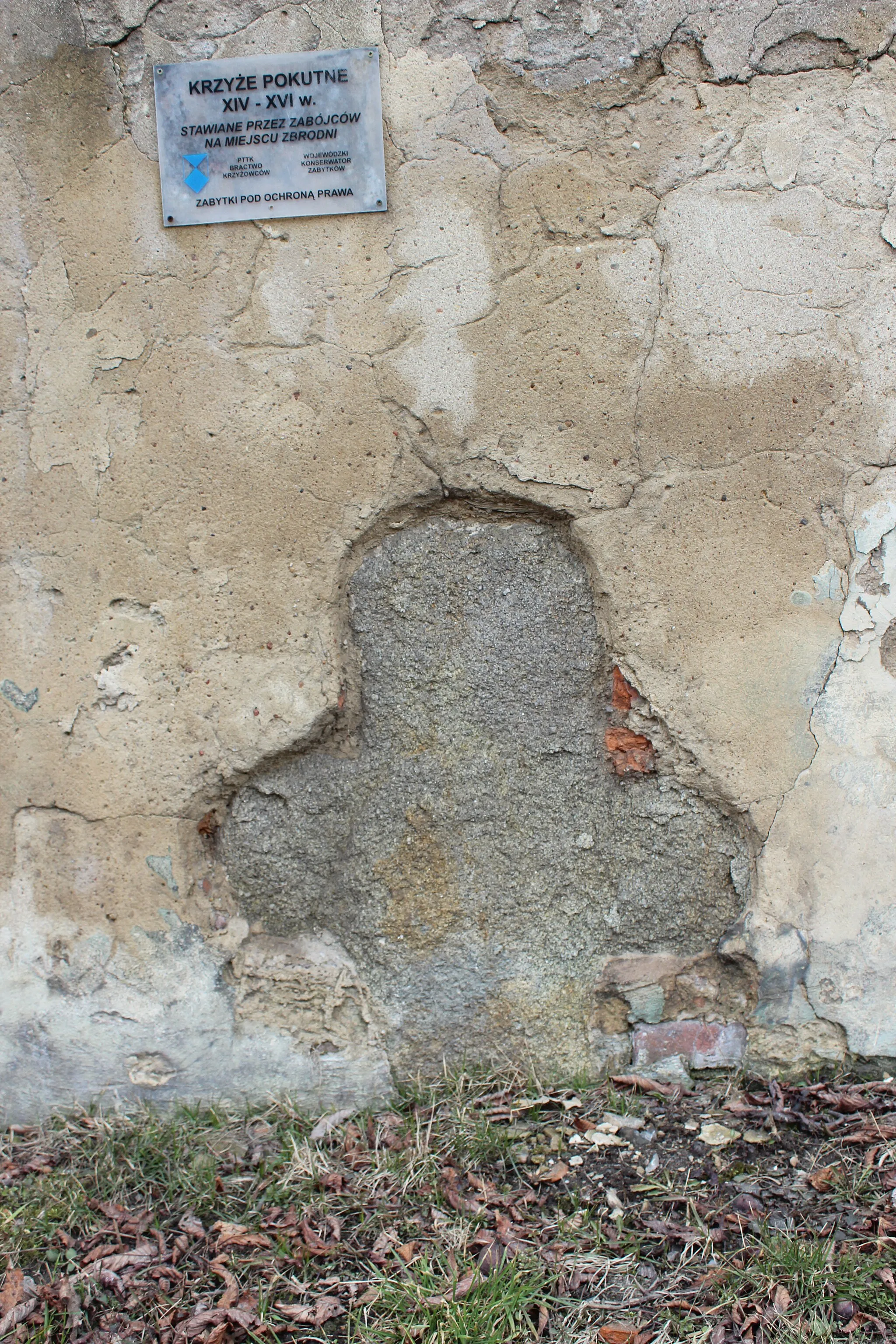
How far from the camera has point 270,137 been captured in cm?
204

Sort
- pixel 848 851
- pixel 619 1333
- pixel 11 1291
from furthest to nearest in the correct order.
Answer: pixel 848 851
pixel 11 1291
pixel 619 1333

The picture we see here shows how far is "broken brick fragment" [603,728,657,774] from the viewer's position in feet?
7.04

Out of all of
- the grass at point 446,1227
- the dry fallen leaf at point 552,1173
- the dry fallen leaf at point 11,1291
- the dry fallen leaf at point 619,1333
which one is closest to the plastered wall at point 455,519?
the grass at point 446,1227

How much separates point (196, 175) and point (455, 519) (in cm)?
94

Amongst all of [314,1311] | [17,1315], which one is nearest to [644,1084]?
[314,1311]

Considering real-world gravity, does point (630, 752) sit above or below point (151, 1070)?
above

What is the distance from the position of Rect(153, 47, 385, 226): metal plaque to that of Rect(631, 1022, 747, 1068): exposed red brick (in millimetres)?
1979

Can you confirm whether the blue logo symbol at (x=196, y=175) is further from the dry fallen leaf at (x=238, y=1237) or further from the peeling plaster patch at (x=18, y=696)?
the dry fallen leaf at (x=238, y=1237)

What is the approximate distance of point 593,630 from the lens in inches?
84.0

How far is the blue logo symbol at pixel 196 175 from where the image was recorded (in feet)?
6.71

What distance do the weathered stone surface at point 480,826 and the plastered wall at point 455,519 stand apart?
1 cm

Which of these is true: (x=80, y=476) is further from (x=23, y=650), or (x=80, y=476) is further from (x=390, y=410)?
(x=390, y=410)

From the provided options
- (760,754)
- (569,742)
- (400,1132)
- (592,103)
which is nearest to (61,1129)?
(400,1132)

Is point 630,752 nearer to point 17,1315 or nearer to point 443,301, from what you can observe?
point 443,301
